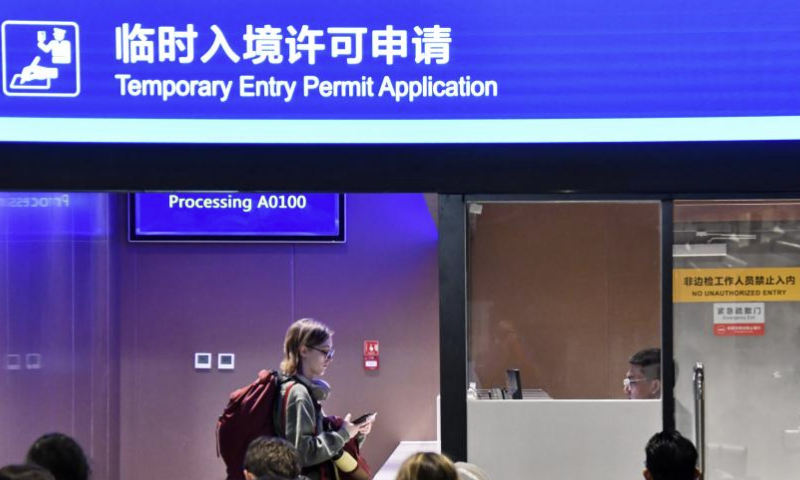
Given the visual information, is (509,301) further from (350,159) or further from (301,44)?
(301,44)

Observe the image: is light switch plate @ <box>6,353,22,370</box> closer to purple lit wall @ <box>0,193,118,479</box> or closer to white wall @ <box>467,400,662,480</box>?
purple lit wall @ <box>0,193,118,479</box>

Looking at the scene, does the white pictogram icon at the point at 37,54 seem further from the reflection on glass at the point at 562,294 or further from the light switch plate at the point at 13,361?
the reflection on glass at the point at 562,294

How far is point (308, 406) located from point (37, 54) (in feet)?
5.89

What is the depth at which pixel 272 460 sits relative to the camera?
10.4 feet

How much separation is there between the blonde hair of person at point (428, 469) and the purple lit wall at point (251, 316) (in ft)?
14.5

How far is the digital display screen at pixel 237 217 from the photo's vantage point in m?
7.18

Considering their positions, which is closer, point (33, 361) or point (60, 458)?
point (60, 458)

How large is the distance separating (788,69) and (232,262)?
458cm

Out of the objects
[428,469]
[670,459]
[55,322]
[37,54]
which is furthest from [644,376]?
[55,322]

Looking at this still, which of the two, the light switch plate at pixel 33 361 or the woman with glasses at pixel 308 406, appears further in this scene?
the light switch plate at pixel 33 361

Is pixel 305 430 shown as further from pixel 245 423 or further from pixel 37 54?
pixel 37 54

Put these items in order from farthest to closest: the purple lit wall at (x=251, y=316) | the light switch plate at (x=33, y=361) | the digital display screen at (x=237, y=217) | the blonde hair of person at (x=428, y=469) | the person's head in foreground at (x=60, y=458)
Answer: the purple lit wall at (x=251, y=316) < the digital display screen at (x=237, y=217) < the light switch plate at (x=33, y=361) < the person's head in foreground at (x=60, y=458) < the blonde hair of person at (x=428, y=469)

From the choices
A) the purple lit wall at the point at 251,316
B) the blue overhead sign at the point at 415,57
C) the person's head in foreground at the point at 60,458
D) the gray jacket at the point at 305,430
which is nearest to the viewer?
the person's head in foreground at the point at 60,458

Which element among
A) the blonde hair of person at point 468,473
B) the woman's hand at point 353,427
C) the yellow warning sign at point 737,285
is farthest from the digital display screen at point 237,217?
the blonde hair of person at point 468,473
